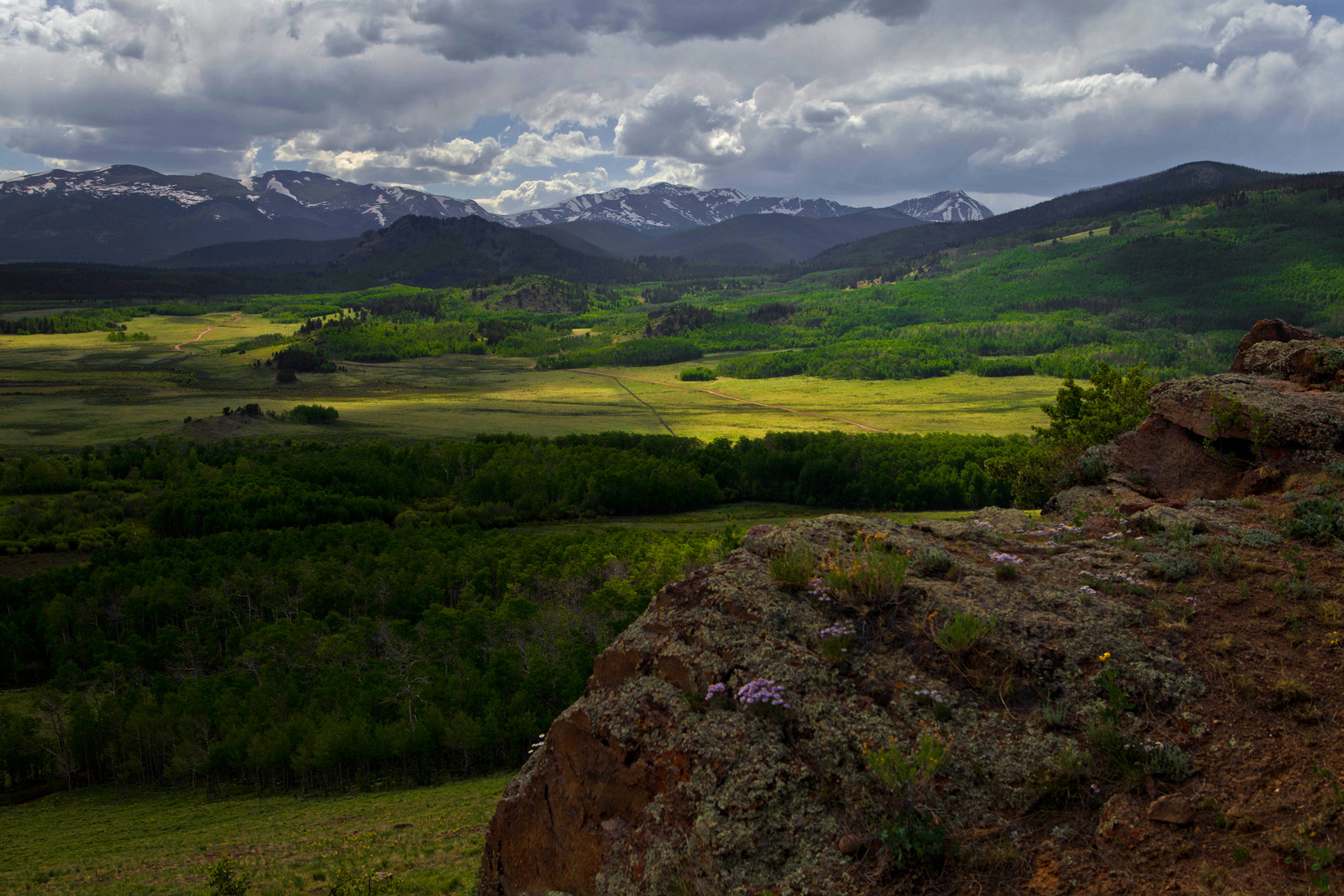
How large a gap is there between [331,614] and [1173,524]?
2764 inches

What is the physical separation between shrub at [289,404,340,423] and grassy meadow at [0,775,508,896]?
129 m

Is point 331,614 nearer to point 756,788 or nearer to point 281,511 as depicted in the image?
point 281,511

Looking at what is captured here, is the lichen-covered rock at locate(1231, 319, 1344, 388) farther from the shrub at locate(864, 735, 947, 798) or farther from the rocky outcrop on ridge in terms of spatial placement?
the shrub at locate(864, 735, 947, 798)

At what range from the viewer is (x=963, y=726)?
33.3 feet

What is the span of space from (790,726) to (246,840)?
115ft

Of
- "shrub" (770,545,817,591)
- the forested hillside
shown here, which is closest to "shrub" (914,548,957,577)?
"shrub" (770,545,817,591)

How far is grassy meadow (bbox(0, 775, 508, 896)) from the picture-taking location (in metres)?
23.6

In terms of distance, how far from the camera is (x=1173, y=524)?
14.5 metres

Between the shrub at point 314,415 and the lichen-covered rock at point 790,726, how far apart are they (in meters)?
181

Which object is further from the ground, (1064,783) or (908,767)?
(908,767)

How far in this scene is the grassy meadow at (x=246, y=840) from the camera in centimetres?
2358

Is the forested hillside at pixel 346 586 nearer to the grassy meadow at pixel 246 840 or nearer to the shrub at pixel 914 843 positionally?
the grassy meadow at pixel 246 840

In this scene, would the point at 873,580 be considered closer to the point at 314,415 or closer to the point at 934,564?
the point at 934,564

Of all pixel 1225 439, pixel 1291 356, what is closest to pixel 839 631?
pixel 1225 439
